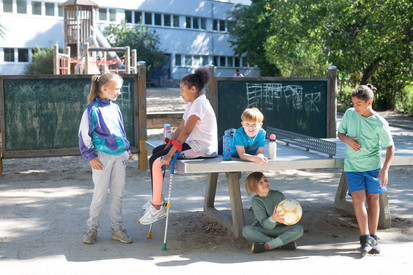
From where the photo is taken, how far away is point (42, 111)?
33.6 ft

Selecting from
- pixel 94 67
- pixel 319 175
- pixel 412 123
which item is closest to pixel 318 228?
pixel 319 175

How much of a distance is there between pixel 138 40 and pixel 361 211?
44.0 metres

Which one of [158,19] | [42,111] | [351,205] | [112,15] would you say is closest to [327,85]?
[351,205]

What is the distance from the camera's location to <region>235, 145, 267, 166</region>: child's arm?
555 cm

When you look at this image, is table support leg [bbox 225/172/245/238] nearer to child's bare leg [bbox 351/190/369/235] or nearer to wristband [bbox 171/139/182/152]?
wristband [bbox 171/139/182/152]

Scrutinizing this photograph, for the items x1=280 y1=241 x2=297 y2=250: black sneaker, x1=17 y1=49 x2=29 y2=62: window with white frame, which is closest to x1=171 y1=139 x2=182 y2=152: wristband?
x1=280 y1=241 x2=297 y2=250: black sneaker

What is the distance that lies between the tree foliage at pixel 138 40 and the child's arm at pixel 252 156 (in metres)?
42.6

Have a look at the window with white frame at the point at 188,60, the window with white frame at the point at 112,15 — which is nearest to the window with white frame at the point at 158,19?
the window with white frame at the point at 188,60

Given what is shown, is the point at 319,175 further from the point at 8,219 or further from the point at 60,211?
the point at 8,219

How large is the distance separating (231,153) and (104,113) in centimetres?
132

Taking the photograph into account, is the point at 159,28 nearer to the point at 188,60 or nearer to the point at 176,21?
the point at 176,21

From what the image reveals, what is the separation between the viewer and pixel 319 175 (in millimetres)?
10281

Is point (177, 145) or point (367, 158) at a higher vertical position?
point (177, 145)

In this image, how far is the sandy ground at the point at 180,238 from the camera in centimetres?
509
